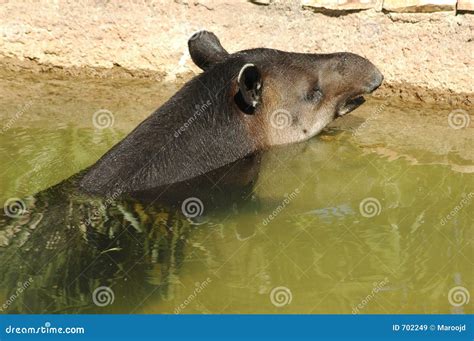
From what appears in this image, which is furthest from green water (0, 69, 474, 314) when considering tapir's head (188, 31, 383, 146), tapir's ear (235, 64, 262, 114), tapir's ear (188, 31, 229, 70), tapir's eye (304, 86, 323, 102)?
tapir's ear (188, 31, 229, 70)

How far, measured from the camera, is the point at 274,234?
861cm

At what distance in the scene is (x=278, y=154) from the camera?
1040 cm

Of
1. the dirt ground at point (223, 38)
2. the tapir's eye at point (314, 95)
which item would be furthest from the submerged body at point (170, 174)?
the dirt ground at point (223, 38)

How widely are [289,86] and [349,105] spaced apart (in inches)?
36.9

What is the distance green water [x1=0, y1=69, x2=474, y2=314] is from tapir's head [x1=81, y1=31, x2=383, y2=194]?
11.8 inches

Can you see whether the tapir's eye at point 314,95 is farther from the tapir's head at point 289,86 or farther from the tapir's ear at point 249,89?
the tapir's ear at point 249,89

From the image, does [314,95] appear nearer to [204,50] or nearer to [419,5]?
[204,50]

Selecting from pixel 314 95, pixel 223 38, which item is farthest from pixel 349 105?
pixel 223 38

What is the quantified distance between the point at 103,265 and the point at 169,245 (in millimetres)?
754

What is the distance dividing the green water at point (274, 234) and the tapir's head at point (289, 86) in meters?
0.30

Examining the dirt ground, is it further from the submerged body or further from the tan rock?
the submerged body

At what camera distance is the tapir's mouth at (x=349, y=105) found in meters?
10.9

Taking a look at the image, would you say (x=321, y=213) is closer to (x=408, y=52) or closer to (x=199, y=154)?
(x=199, y=154)
